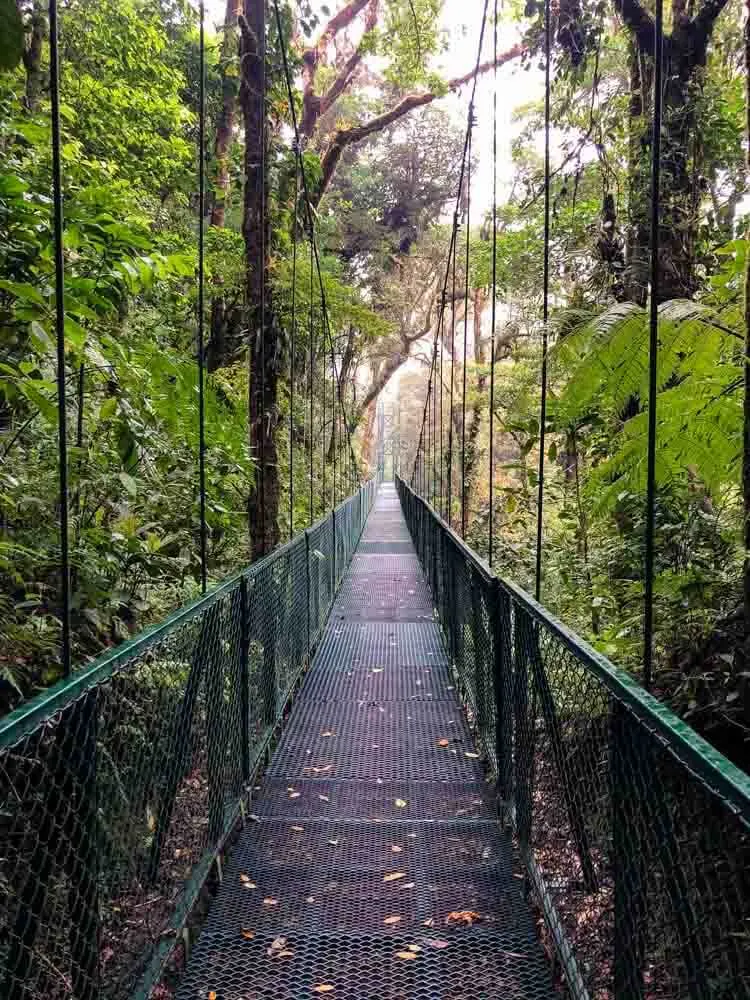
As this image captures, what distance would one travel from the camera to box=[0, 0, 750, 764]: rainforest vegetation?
2.23 meters

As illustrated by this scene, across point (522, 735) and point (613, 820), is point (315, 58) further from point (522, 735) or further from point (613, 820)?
point (613, 820)

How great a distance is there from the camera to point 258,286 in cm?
423

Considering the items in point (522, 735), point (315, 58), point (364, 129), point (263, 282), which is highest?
point (315, 58)

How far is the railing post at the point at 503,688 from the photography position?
7.62 ft

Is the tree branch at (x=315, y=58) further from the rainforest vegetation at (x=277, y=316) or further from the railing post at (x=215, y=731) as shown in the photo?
the railing post at (x=215, y=731)

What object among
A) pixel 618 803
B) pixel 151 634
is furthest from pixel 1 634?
pixel 618 803

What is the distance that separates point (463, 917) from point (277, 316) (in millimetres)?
4439

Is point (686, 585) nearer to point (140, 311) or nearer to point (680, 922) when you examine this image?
point (680, 922)

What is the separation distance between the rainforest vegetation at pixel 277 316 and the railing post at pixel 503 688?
53 cm

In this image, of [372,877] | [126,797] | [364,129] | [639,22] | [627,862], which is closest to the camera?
[627,862]

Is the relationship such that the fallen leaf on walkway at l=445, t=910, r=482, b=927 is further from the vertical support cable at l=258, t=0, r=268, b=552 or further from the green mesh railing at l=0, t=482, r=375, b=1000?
the vertical support cable at l=258, t=0, r=268, b=552

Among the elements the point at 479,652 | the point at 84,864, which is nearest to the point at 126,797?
the point at 84,864

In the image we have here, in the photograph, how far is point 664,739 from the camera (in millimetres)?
1065

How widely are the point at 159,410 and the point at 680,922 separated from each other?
2540 millimetres
